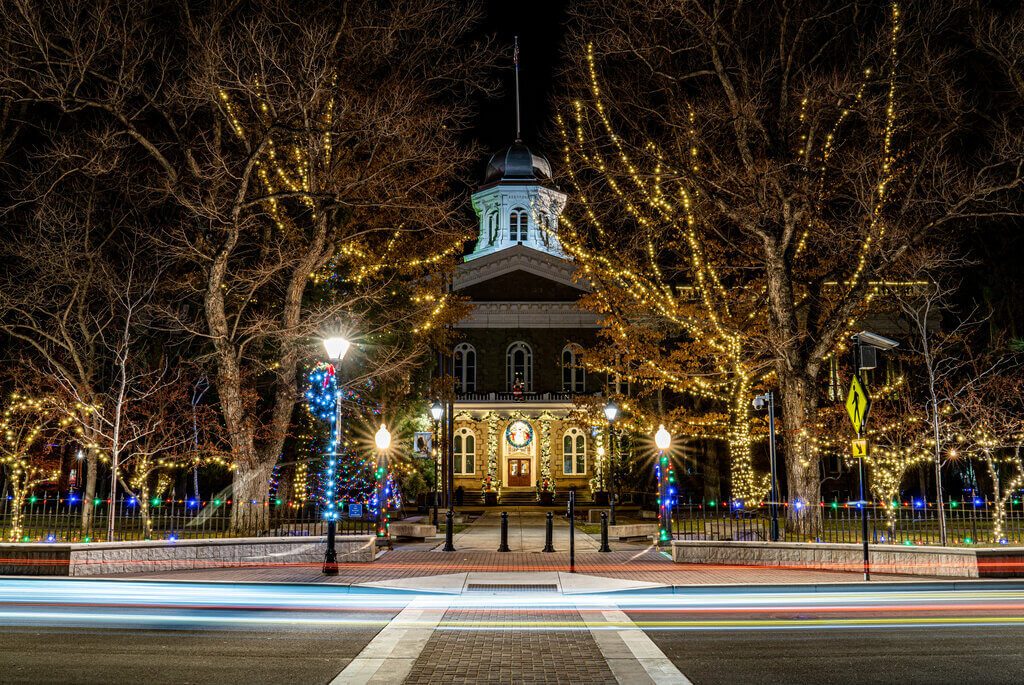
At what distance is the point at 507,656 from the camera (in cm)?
850

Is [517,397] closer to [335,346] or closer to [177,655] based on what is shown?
[335,346]

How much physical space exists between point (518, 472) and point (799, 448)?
3053cm

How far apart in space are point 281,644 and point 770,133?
18.4m

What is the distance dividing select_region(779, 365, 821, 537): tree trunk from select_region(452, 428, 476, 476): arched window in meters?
29.7

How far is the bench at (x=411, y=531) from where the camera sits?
965 inches

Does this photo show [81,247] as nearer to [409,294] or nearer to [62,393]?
[62,393]

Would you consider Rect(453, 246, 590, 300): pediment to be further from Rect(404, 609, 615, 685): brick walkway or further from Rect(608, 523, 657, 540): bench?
Rect(404, 609, 615, 685): brick walkway

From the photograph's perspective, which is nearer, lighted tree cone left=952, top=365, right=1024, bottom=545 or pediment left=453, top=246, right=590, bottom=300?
lighted tree cone left=952, top=365, right=1024, bottom=545

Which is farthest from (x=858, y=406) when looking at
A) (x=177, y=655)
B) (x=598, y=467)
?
(x=598, y=467)

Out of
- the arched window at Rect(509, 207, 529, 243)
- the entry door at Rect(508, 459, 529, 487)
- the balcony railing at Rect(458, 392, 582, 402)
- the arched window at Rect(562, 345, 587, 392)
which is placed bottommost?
the entry door at Rect(508, 459, 529, 487)

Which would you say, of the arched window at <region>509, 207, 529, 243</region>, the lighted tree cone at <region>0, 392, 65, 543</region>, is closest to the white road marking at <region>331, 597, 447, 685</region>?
the lighted tree cone at <region>0, 392, 65, 543</region>

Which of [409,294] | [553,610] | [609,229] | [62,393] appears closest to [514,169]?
[409,294]

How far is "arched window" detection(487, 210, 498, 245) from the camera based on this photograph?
64750 mm

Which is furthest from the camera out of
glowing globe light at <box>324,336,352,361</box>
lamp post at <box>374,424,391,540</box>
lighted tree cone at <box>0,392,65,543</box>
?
lighted tree cone at <box>0,392,65,543</box>
